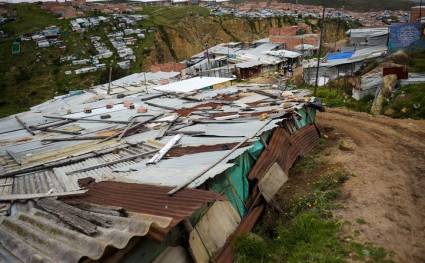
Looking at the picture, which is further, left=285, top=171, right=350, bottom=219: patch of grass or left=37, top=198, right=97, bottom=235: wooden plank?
left=285, top=171, right=350, bottom=219: patch of grass

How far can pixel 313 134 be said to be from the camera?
47.2 ft

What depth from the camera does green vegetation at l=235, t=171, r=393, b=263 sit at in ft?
23.9

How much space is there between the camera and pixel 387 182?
10.6 meters

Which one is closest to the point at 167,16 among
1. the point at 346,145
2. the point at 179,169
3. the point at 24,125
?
the point at 24,125

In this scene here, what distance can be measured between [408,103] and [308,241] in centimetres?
1440

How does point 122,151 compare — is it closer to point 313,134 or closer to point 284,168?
point 284,168

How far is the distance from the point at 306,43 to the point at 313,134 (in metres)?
42.0

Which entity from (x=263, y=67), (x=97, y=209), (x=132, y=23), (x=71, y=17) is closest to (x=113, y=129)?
(x=97, y=209)

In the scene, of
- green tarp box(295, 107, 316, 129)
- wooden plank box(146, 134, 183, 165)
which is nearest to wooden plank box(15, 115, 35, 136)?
wooden plank box(146, 134, 183, 165)

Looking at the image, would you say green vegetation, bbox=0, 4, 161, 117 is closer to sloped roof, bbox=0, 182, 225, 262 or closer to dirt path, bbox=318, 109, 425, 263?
dirt path, bbox=318, 109, 425, 263

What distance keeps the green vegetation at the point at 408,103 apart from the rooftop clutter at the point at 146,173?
7.16m

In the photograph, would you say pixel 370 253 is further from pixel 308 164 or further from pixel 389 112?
pixel 389 112

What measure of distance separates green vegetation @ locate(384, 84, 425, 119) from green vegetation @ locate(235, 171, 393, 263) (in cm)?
1127

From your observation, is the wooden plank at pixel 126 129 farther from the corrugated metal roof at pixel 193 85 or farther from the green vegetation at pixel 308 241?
the corrugated metal roof at pixel 193 85
